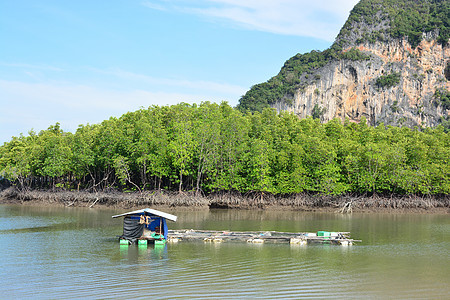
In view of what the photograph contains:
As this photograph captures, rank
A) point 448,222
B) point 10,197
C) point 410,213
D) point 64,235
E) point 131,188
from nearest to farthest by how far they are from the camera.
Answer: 1. point 64,235
2. point 448,222
3. point 410,213
4. point 131,188
5. point 10,197

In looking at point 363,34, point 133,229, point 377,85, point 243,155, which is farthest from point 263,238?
point 363,34

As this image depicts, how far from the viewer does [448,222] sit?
33.2m

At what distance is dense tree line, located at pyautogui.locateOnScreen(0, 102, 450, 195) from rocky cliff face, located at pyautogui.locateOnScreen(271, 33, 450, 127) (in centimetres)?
6267

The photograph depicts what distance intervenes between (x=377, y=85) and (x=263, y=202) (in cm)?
8131

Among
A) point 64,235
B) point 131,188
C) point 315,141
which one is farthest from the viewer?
point 131,188

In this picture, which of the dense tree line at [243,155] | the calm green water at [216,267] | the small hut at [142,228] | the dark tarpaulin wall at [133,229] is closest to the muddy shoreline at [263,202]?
the dense tree line at [243,155]

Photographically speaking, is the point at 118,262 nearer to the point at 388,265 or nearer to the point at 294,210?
the point at 388,265

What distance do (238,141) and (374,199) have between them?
14628mm

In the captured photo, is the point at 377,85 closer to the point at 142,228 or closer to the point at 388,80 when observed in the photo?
the point at 388,80

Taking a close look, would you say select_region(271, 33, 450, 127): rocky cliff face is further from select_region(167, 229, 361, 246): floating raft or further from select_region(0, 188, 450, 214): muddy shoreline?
select_region(167, 229, 361, 246): floating raft

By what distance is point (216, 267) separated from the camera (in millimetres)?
16312

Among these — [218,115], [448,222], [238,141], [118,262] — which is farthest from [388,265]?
[218,115]

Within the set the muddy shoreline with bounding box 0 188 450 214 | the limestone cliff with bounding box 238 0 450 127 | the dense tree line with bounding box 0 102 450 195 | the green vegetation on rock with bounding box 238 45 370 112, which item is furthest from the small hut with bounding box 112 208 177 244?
the limestone cliff with bounding box 238 0 450 127

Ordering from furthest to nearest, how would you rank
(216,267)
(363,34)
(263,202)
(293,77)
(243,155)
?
1. (363,34)
2. (293,77)
3. (243,155)
4. (263,202)
5. (216,267)
